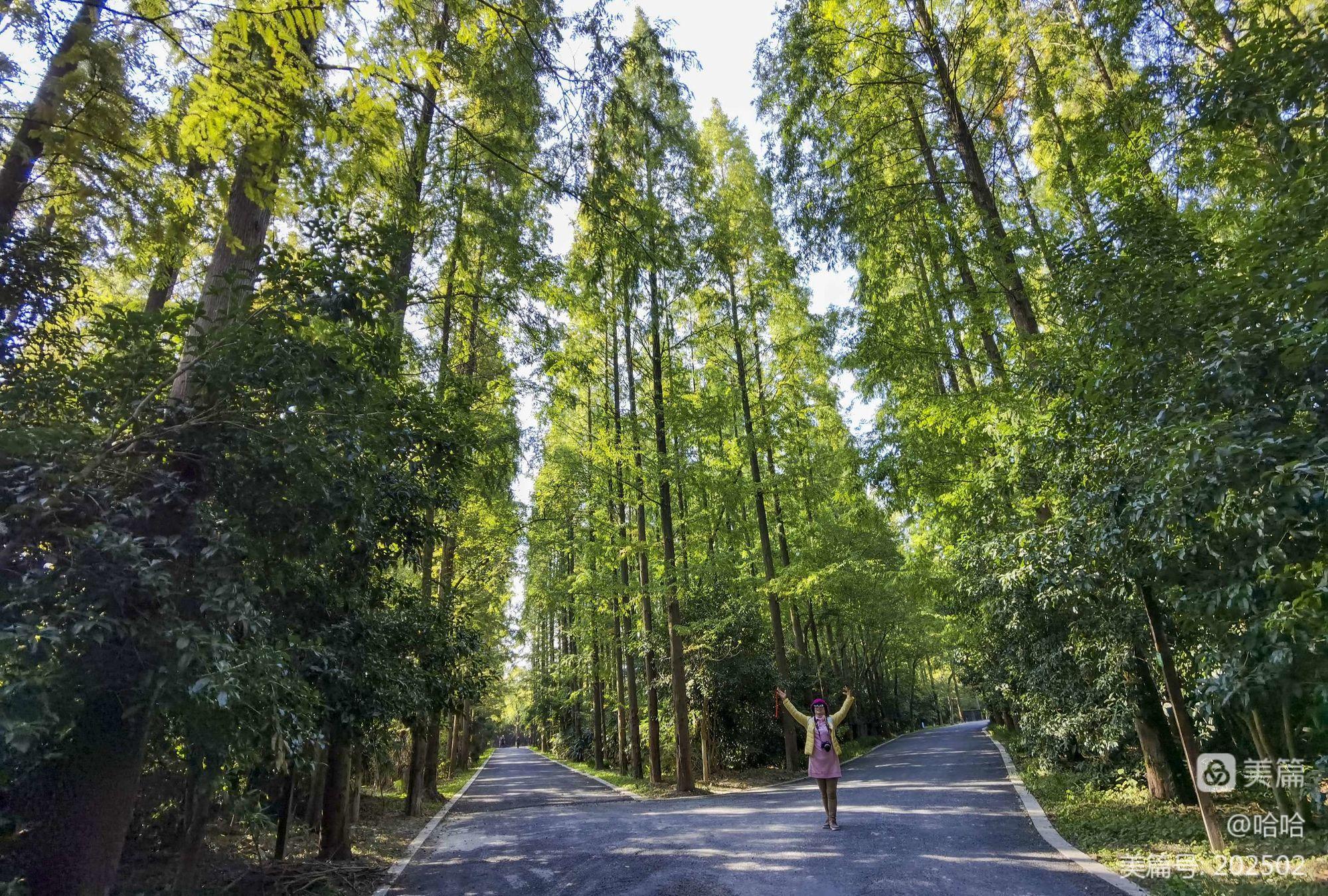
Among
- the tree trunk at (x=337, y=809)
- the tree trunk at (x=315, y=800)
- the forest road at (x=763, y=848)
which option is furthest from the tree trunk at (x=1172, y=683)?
the tree trunk at (x=315, y=800)

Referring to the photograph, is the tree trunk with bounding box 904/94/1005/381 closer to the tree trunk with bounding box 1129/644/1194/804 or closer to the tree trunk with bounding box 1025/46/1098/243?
the tree trunk with bounding box 1025/46/1098/243

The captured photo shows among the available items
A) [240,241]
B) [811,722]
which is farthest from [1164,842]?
[240,241]

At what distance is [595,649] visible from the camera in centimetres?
2172

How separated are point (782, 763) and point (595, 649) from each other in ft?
25.5

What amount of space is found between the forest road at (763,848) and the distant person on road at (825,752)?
0.29 m

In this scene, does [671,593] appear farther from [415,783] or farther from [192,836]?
[192,836]

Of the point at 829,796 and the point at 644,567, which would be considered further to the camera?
the point at 644,567

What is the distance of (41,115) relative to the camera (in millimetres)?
3529

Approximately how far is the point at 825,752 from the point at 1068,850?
2.33 m

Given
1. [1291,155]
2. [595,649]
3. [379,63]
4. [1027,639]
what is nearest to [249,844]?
[379,63]

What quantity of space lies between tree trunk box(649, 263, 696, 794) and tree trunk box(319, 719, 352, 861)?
21.4 ft

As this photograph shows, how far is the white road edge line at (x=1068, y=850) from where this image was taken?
466 cm

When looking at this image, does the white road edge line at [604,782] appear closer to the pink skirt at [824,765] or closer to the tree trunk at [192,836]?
the pink skirt at [824,765]

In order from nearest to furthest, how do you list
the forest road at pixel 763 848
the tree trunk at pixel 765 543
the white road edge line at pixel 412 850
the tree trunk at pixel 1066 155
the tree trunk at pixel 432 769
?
the forest road at pixel 763 848
the tree trunk at pixel 1066 155
the white road edge line at pixel 412 850
the tree trunk at pixel 432 769
the tree trunk at pixel 765 543
